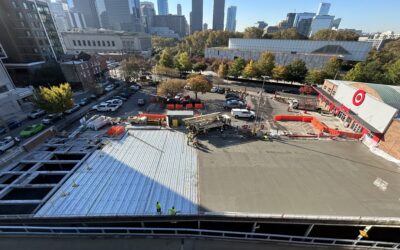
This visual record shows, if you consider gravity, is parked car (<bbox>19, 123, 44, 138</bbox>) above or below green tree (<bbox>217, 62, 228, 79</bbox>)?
below

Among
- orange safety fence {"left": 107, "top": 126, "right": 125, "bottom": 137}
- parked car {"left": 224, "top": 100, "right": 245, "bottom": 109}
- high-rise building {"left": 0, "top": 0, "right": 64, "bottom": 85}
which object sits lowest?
parked car {"left": 224, "top": 100, "right": 245, "bottom": 109}

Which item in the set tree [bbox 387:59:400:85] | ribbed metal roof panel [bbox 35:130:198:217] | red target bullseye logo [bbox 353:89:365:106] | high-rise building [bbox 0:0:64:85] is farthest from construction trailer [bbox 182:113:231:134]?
high-rise building [bbox 0:0:64:85]

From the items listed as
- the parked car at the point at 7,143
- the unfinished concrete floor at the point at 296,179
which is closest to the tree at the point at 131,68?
the parked car at the point at 7,143

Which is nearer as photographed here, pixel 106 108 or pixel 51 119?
pixel 51 119

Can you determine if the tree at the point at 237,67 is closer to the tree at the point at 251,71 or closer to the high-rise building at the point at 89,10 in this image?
the tree at the point at 251,71

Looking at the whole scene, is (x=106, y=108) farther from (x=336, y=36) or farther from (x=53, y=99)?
(x=336, y=36)

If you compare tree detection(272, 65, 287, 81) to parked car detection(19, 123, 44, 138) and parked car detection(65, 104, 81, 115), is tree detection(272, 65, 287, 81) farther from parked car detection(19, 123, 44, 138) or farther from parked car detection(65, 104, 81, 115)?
parked car detection(19, 123, 44, 138)

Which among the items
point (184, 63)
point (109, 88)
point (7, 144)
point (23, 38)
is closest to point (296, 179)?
point (7, 144)
